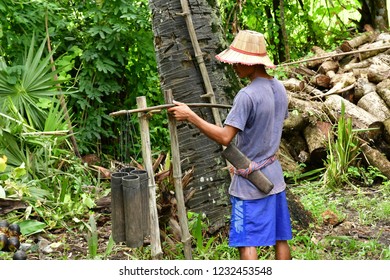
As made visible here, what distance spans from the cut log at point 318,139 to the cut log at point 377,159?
15.0 inches

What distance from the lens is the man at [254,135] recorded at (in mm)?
3721

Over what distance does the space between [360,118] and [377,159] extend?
511 mm

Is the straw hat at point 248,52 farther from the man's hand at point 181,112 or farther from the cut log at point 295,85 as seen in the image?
the cut log at point 295,85

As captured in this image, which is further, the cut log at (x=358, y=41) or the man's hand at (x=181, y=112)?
the cut log at (x=358, y=41)

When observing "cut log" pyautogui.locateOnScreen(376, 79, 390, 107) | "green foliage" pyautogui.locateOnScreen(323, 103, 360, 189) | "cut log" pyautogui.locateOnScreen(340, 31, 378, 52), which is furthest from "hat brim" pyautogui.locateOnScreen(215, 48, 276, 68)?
"cut log" pyautogui.locateOnScreen(340, 31, 378, 52)

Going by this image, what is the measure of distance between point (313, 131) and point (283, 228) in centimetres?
329

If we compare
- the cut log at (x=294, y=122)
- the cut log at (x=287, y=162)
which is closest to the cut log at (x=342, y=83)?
the cut log at (x=294, y=122)

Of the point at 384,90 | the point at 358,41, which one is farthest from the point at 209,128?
the point at 358,41

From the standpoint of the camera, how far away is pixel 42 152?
602cm

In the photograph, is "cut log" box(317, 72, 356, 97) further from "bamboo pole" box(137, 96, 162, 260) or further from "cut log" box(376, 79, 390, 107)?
"bamboo pole" box(137, 96, 162, 260)

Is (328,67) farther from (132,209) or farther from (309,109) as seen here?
(132,209)

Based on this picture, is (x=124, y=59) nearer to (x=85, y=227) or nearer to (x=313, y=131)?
(x=313, y=131)

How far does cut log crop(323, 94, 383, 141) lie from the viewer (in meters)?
7.07

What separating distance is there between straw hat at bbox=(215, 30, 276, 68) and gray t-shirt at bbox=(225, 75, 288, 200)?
11cm
